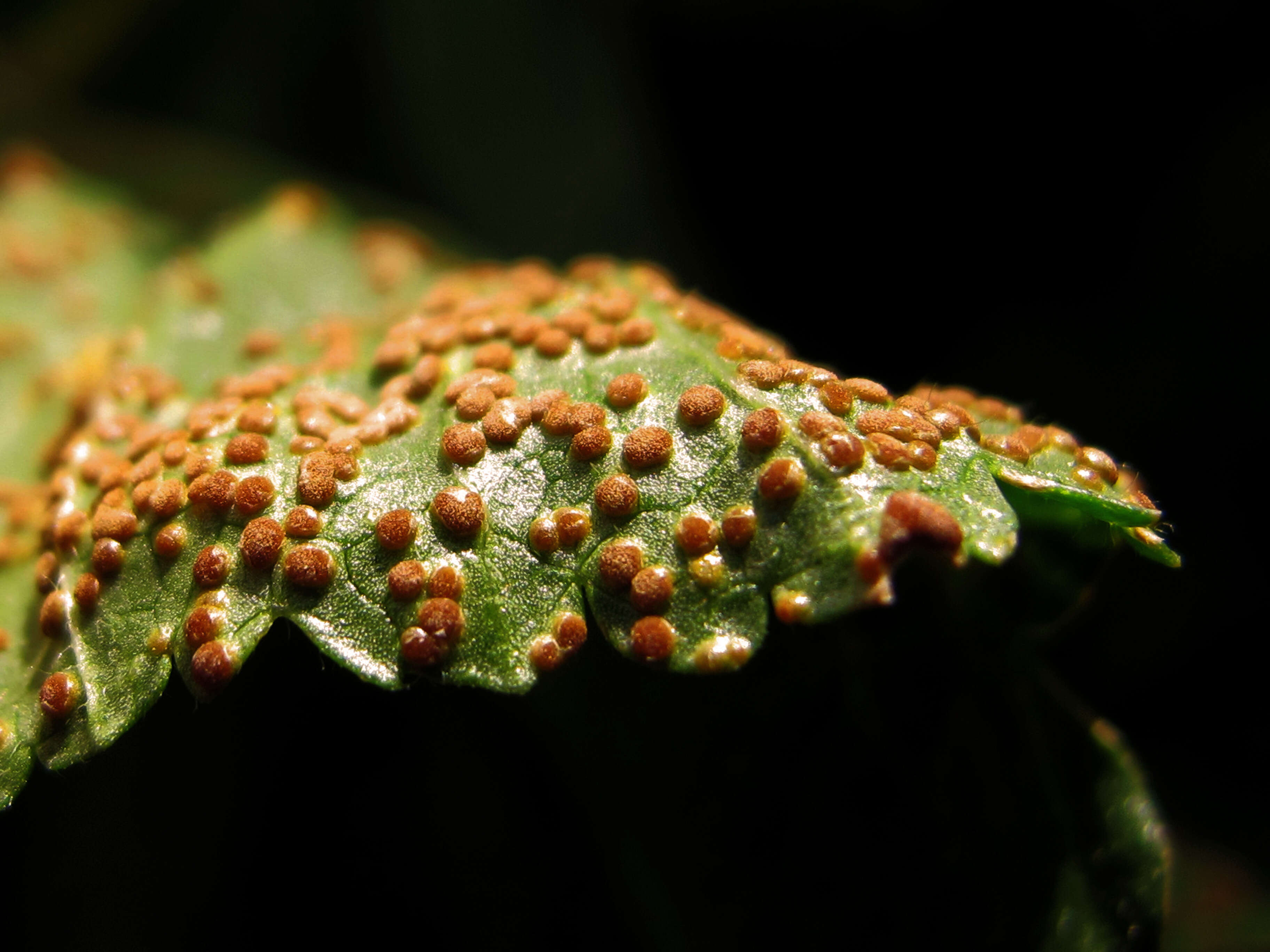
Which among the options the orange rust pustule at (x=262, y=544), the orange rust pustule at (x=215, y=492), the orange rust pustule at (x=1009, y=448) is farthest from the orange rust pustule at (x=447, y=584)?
the orange rust pustule at (x=1009, y=448)

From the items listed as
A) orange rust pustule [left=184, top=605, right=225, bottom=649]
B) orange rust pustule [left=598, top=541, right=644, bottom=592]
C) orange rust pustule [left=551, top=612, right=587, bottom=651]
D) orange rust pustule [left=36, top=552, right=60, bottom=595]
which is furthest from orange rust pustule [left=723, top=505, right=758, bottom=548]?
orange rust pustule [left=36, top=552, right=60, bottom=595]

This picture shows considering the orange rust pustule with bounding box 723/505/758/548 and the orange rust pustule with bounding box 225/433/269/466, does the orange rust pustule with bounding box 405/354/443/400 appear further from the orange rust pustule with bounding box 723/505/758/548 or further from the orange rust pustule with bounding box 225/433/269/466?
the orange rust pustule with bounding box 723/505/758/548

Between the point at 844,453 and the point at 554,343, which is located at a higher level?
the point at 844,453

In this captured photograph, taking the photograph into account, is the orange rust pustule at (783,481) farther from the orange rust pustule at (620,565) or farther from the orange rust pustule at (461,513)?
the orange rust pustule at (461,513)

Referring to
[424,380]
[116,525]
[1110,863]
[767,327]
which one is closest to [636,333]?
[424,380]

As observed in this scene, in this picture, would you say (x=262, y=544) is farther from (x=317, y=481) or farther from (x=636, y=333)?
(x=636, y=333)

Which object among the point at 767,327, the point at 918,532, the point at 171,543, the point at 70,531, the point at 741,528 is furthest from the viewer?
the point at 767,327
